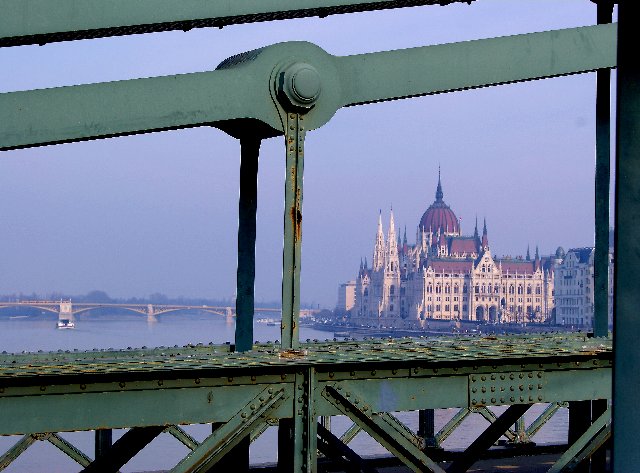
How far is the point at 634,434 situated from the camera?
291 cm

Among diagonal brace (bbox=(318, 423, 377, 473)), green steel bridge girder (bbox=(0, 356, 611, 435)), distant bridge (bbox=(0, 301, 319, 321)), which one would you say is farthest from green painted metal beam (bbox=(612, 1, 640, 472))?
distant bridge (bbox=(0, 301, 319, 321))

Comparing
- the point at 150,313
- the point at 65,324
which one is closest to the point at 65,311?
the point at 65,324

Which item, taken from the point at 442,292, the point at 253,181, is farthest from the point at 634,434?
the point at 442,292

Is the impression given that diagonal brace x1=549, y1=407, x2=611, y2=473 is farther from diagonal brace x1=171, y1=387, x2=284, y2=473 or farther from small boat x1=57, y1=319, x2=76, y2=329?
small boat x1=57, y1=319, x2=76, y2=329

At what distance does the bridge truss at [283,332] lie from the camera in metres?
6.54

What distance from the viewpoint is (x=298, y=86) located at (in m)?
7.38

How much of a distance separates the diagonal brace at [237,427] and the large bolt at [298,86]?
6.15ft

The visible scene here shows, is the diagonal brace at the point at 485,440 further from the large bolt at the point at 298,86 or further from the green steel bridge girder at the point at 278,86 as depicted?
the large bolt at the point at 298,86

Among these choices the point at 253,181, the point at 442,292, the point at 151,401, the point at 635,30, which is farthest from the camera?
the point at 442,292

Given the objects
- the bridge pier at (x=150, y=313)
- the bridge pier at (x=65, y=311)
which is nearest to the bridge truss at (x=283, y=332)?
the bridge pier at (x=65, y=311)

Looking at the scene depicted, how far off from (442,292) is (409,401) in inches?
7602

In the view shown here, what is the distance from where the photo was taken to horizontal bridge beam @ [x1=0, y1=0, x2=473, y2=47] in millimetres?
6730

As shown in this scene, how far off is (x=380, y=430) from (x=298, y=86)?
89.3 inches

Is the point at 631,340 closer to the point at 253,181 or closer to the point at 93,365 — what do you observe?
the point at 93,365
